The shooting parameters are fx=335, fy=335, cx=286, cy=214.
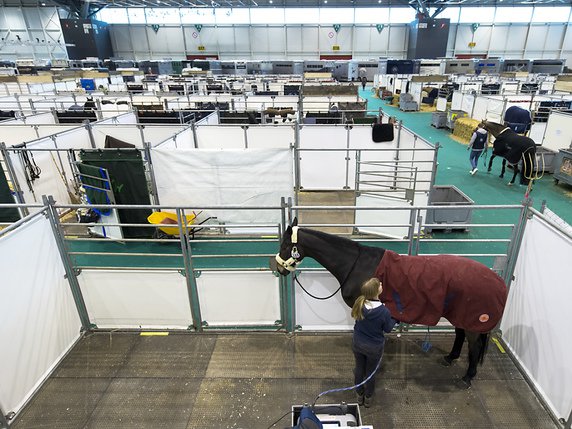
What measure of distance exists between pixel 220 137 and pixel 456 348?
822 cm

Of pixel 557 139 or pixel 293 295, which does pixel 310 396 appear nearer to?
pixel 293 295

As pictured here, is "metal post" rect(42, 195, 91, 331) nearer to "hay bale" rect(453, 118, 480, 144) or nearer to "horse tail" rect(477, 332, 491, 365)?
"horse tail" rect(477, 332, 491, 365)

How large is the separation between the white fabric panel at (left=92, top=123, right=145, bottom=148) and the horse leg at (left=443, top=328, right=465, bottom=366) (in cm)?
982

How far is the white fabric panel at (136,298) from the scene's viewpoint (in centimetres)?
486

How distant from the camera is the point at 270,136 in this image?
33.5ft

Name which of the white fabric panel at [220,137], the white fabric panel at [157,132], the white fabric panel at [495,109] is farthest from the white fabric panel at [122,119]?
the white fabric panel at [495,109]

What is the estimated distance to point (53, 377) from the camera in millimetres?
4441

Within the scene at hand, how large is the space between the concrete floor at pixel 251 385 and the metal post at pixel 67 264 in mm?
323

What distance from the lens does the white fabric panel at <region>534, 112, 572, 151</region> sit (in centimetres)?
1142

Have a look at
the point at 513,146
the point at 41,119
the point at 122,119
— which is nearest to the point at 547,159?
the point at 513,146

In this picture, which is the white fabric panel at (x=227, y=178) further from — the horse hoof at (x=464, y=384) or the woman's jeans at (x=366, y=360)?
the horse hoof at (x=464, y=384)

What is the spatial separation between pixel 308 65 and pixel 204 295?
4028 cm

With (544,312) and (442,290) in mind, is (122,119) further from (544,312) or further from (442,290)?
(544,312)

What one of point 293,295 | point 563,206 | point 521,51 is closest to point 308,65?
point 521,51
